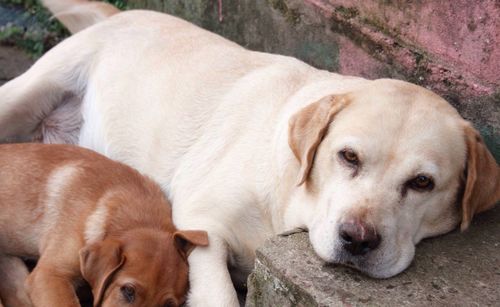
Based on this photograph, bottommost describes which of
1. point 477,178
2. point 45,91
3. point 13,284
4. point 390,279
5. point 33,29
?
point 33,29

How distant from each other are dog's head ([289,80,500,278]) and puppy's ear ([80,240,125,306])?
0.96 metres

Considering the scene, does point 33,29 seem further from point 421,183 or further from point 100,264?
point 421,183

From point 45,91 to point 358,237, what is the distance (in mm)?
2980

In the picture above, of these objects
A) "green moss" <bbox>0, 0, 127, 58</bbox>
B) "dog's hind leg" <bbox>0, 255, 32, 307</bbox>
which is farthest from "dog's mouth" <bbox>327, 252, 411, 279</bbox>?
"green moss" <bbox>0, 0, 127, 58</bbox>

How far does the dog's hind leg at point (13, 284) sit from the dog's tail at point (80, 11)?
2362 millimetres

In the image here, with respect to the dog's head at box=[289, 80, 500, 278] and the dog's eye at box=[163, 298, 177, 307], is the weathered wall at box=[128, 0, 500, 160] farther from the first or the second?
the dog's eye at box=[163, 298, 177, 307]

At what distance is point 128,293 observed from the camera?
371cm

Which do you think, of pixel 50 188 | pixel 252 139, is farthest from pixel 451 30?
pixel 50 188

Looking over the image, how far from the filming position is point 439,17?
4.37 m

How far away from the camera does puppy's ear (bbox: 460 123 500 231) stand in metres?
3.50

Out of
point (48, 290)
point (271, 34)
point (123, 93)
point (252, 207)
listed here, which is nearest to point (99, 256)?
point (48, 290)

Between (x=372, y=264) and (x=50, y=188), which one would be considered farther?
(x=50, y=188)

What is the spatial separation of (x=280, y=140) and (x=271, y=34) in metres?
2.17

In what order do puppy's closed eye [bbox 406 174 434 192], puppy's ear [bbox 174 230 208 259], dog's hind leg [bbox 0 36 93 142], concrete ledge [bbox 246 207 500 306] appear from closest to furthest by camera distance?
concrete ledge [bbox 246 207 500 306], puppy's closed eye [bbox 406 174 434 192], puppy's ear [bbox 174 230 208 259], dog's hind leg [bbox 0 36 93 142]
